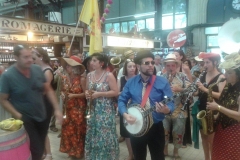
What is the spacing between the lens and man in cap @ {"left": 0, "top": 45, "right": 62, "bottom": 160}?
281cm

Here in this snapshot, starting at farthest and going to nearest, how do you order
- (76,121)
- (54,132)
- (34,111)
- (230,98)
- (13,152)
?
(54,132) < (76,121) < (34,111) < (230,98) < (13,152)

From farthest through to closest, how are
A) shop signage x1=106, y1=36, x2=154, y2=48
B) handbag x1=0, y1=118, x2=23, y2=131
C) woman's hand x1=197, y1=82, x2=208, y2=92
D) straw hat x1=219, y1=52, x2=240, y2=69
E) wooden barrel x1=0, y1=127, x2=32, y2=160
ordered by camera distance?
shop signage x1=106, y1=36, x2=154, y2=48
woman's hand x1=197, y1=82, x2=208, y2=92
straw hat x1=219, y1=52, x2=240, y2=69
handbag x1=0, y1=118, x2=23, y2=131
wooden barrel x1=0, y1=127, x2=32, y2=160

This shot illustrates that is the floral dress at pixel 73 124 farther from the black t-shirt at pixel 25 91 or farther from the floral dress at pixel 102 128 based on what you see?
the black t-shirt at pixel 25 91

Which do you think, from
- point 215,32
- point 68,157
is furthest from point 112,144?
point 215,32

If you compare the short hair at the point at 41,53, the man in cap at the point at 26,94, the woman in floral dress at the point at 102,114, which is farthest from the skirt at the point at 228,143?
the short hair at the point at 41,53

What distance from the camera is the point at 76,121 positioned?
436 cm

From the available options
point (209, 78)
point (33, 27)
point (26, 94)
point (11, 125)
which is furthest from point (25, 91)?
point (33, 27)

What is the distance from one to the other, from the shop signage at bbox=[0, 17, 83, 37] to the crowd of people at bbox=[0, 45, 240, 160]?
2.67 m

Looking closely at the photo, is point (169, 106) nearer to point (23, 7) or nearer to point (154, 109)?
point (154, 109)

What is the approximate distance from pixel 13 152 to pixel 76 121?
1.98m

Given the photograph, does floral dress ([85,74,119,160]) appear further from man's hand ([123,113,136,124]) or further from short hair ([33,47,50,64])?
man's hand ([123,113,136,124])

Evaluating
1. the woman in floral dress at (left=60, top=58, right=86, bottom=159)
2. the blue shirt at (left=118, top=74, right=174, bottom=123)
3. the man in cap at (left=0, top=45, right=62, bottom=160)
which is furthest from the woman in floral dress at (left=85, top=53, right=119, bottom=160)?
the man in cap at (left=0, top=45, right=62, bottom=160)

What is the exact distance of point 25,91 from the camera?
289cm

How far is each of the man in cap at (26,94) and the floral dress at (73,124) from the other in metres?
1.13
